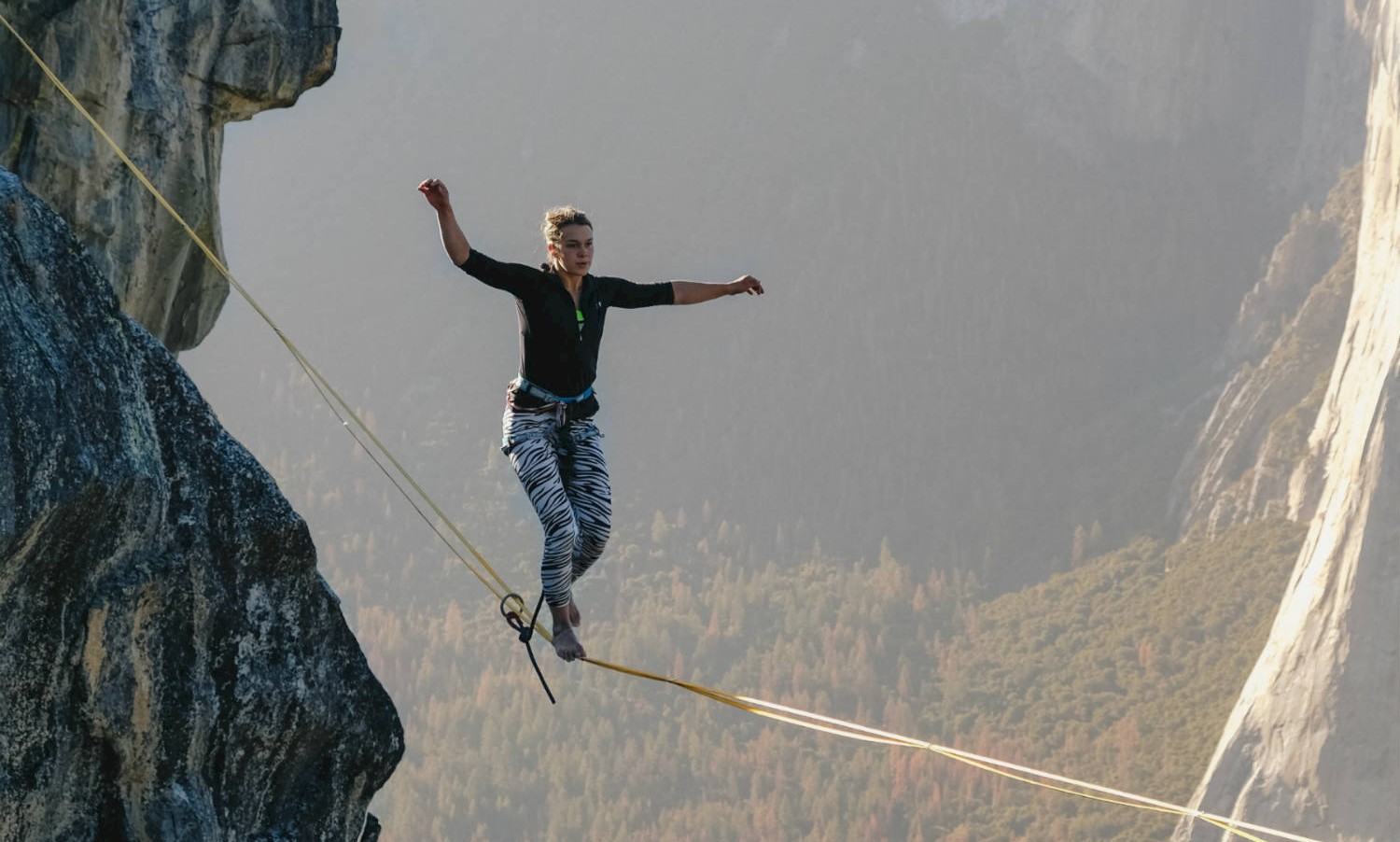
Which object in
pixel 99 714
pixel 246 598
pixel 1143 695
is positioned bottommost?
pixel 99 714

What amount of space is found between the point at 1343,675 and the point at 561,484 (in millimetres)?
49957

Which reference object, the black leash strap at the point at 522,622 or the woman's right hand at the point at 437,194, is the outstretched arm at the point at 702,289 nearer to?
the woman's right hand at the point at 437,194

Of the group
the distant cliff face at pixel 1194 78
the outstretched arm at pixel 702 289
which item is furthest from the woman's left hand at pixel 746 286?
the distant cliff face at pixel 1194 78

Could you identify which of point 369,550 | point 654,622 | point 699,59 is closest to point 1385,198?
point 654,622

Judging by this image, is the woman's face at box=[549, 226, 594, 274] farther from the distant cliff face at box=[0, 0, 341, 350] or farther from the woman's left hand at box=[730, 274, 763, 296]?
the distant cliff face at box=[0, 0, 341, 350]

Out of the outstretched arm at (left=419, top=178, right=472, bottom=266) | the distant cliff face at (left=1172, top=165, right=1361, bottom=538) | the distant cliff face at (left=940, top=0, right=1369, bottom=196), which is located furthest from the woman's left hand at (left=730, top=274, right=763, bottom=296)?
the distant cliff face at (left=940, top=0, right=1369, bottom=196)

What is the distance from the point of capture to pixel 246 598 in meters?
8.51

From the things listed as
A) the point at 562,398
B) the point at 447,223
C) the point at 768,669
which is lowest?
the point at 562,398

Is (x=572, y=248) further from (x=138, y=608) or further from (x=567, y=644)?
(x=138, y=608)

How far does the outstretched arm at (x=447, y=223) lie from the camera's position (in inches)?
341

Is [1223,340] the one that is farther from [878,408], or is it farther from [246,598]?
[246,598]

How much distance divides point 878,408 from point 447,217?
141 meters

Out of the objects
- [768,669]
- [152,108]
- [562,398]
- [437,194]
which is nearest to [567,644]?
[562,398]

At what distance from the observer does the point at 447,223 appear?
8.81m
